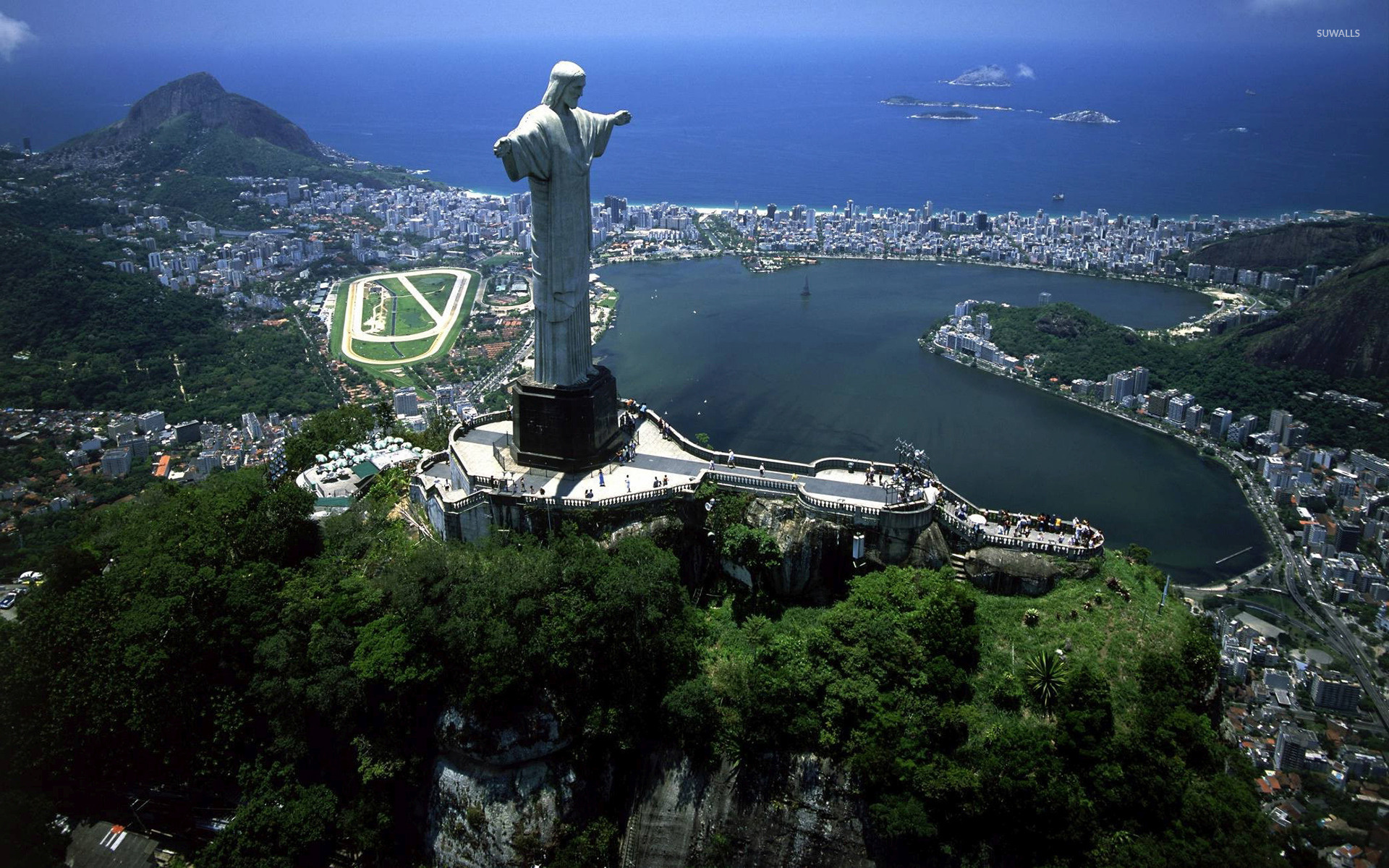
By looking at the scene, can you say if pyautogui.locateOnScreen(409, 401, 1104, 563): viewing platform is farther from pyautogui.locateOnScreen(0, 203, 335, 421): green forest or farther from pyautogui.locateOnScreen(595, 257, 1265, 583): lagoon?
pyautogui.locateOnScreen(0, 203, 335, 421): green forest

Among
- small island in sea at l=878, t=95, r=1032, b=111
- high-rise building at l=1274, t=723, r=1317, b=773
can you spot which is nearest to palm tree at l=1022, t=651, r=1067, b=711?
high-rise building at l=1274, t=723, r=1317, b=773

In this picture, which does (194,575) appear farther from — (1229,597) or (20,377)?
(1229,597)

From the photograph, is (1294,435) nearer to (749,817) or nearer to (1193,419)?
(1193,419)

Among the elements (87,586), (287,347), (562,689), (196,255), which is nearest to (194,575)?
(87,586)

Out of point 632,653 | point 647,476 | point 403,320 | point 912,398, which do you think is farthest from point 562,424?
point 403,320

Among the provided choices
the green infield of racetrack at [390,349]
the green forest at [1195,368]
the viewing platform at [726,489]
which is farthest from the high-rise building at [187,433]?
the green forest at [1195,368]

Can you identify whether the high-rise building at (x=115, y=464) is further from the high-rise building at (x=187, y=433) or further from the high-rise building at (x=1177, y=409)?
the high-rise building at (x=1177, y=409)

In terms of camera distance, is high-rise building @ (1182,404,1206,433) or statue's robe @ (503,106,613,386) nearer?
statue's robe @ (503,106,613,386)
